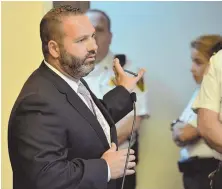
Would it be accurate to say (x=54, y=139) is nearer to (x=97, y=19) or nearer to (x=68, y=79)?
(x=68, y=79)

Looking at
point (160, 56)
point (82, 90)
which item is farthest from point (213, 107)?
point (160, 56)

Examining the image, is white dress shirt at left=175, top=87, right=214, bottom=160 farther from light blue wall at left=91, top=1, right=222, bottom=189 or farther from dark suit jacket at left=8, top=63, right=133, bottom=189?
dark suit jacket at left=8, top=63, right=133, bottom=189

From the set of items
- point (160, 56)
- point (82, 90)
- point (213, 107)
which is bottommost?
point (160, 56)

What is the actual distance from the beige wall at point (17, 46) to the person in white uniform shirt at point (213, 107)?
0.76 m

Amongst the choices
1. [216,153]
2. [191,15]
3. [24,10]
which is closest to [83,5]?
[24,10]

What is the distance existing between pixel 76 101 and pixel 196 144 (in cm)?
112

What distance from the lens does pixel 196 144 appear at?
2.08 m

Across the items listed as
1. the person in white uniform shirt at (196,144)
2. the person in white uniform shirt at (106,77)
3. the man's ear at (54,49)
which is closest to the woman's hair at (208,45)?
the person in white uniform shirt at (196,144)

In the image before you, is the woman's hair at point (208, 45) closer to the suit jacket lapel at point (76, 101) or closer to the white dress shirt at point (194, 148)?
the white dress shirt at point (194, 148)

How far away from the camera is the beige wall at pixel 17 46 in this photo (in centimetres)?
184

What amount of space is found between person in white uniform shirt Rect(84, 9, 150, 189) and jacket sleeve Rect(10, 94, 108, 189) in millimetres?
1045

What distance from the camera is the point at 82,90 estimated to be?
1.19m

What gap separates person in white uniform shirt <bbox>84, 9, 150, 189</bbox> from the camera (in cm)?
209

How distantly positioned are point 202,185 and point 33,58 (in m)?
0.95
